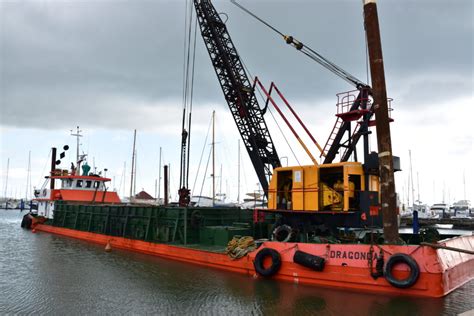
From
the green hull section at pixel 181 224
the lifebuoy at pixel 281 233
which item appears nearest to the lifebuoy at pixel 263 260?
the lifebuoy at pixel 281 233

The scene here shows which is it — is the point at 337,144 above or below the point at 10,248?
above

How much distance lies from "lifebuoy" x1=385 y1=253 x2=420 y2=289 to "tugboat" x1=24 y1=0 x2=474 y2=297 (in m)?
0.03

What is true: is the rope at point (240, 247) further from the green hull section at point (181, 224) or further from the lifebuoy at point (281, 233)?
the green hull section at point (181, 224)

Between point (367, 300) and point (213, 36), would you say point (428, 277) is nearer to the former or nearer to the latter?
point (367, 300)

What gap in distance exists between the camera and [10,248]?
2242 centimetres

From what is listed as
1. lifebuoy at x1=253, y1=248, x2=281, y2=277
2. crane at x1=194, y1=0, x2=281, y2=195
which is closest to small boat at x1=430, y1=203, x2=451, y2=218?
crane at x1=194, y1=0, x2=281, y2=195

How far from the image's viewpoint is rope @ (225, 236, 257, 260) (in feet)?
48.1

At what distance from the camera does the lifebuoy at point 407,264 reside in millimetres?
10547

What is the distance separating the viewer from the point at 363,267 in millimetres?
11562

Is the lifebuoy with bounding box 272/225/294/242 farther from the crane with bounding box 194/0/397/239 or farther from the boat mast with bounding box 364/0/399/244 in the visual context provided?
the boat mast with bounding box 364/0/399/244

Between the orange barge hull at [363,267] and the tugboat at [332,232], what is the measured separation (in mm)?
28

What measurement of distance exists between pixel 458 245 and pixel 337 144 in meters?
7.84

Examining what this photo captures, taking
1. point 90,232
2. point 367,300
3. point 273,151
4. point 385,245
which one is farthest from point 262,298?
point 90,232

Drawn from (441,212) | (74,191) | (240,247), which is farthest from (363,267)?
(441,212)
